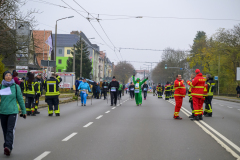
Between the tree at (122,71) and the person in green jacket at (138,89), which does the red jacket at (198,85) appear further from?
the tree at (122,71)

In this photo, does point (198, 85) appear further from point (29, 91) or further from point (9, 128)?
point (9, 128)

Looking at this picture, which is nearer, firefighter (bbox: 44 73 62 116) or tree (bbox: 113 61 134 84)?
firefighter (bbox: 44 73 62 116)

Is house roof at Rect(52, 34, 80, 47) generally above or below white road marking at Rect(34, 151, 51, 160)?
above

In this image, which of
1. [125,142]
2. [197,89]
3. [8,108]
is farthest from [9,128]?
[197,89]

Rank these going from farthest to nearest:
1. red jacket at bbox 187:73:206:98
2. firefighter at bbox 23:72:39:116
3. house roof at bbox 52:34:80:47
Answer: house roof at bbox 52:34:80:47
firefighter at bbox 23:72:39:116
red jacket at bbox 187:73:206:98

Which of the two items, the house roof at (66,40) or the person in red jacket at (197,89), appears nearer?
the person in red jacket at (197,89)

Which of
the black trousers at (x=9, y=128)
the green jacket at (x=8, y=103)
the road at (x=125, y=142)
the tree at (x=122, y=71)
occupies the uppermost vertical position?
the tree at (x=122, y=71)

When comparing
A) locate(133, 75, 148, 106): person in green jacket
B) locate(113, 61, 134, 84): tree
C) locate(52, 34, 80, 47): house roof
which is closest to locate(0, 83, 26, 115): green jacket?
locate(133, 75, 148, 106): person in green jacket

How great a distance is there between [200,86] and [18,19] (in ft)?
52.7

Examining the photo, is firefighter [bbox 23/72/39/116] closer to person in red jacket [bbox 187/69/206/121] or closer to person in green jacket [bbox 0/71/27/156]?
person in red jacket [bbox 187/69/206/121]

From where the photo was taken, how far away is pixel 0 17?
833 inches

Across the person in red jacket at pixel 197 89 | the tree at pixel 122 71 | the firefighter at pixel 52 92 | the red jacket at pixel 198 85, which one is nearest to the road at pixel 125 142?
the person in red jacket at pixel 197 89

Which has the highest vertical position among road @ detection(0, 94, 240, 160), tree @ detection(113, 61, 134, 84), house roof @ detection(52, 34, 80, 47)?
house roof @ detection(52, 34, 80, 47)

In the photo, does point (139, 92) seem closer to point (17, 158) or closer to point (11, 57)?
point (11, 57)
